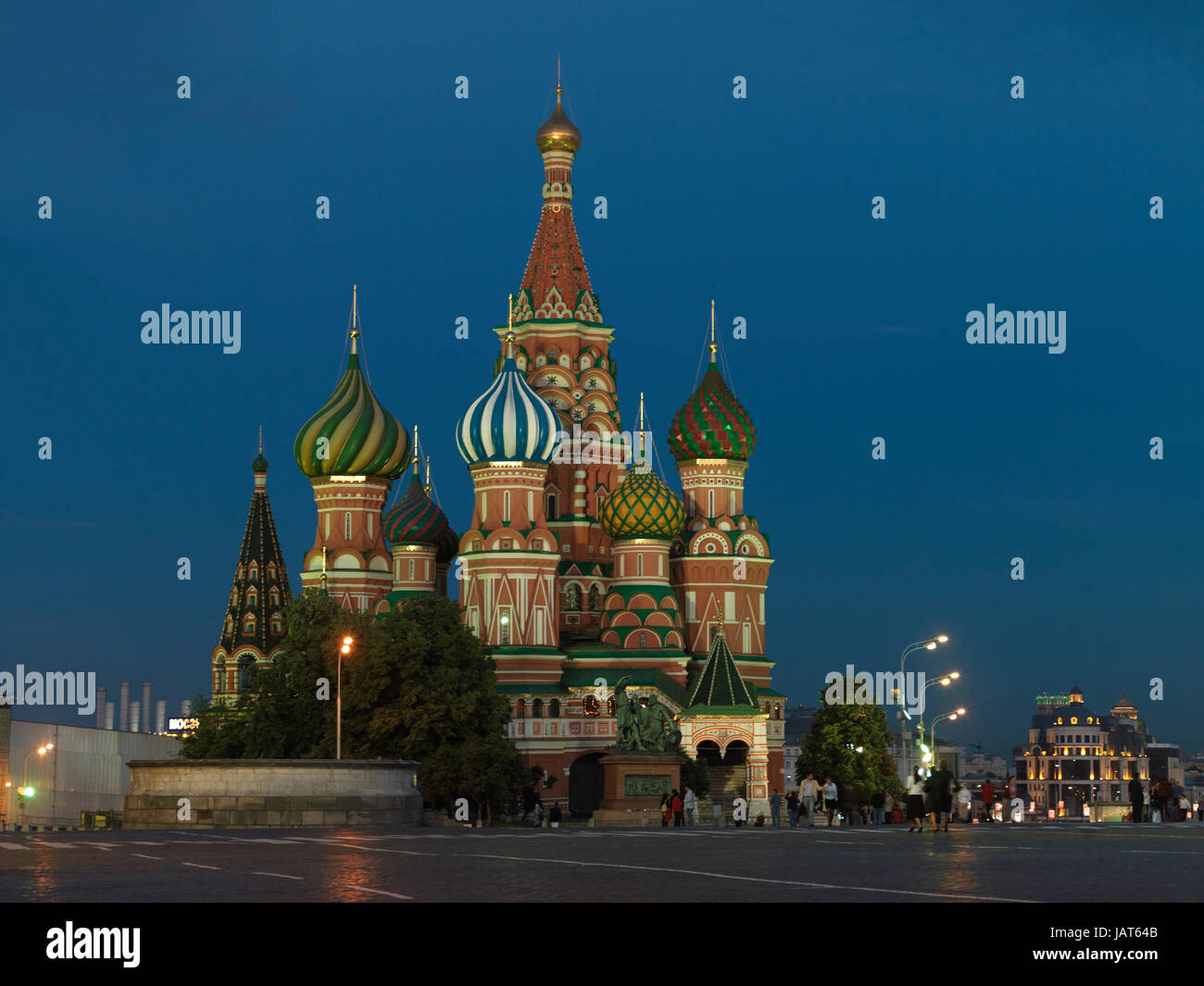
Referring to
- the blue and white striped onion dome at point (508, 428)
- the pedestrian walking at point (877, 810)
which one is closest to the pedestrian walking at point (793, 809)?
the pedestrian walking at point (877, 810)

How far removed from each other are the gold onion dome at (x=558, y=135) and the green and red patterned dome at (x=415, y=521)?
695 inches

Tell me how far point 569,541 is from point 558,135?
19.3 m

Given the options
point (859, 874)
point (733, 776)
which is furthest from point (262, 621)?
point (859, 874)

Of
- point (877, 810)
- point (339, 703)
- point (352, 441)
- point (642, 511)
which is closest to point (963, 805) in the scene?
point (877, 810)

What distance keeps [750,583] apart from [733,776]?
36.0ft

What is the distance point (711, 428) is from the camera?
83562mm

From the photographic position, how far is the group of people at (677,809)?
45425 mm

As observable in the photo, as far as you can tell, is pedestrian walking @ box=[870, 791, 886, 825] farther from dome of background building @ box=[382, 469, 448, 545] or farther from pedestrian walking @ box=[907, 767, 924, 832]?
dome of background building @ box=[382, 469, 448, 545]

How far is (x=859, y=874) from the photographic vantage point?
62.2 ft

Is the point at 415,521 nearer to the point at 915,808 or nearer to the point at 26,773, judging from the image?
the point at 26,773

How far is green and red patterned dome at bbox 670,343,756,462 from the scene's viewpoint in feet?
274

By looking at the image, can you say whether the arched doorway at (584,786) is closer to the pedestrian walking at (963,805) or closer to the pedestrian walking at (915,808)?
the pedestrian walking at (963,805)

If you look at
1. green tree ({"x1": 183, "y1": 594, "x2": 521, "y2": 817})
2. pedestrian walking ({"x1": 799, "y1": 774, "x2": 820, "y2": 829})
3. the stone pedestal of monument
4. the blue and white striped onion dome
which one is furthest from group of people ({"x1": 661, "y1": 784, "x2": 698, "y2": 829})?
the blue and white striped onion dome
